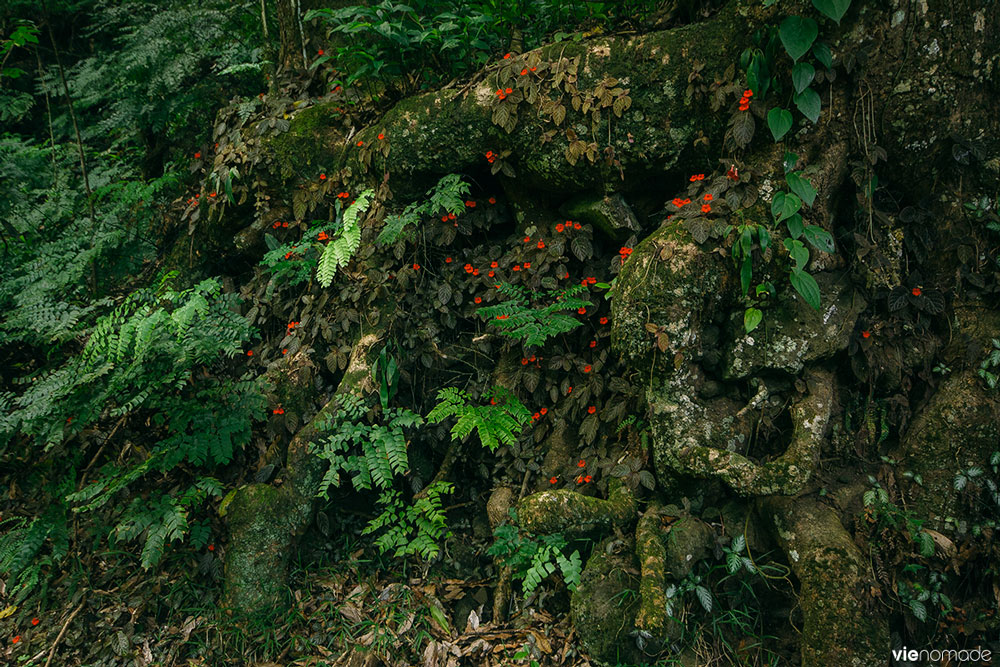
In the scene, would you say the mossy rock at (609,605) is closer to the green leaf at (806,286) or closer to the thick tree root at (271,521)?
the green leaf at (806,286)

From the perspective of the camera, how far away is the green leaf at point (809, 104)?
311cm

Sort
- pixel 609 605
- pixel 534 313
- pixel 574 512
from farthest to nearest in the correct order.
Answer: pixel 534 313 < pixel 574 512 < pixel 609 605

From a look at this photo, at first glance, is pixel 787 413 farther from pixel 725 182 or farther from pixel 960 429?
pixel 725 182

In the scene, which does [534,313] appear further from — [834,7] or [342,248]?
[834,7]

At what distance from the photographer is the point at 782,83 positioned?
3.30 metres

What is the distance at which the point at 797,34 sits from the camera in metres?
3.00

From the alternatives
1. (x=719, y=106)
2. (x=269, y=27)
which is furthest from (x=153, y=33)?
(x=719, y=106)

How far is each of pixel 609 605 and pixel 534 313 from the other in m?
1.78

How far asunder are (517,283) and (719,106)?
1728mm

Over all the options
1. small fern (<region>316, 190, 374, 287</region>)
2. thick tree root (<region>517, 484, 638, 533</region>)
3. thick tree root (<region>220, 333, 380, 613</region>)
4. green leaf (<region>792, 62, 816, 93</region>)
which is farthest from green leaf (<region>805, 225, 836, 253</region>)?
A: thick tree root (<region>220, 333, 380, 613</region>)

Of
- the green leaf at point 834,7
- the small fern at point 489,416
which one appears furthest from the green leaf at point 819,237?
the small fern at point 489,416

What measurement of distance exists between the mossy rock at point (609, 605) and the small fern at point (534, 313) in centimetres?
134

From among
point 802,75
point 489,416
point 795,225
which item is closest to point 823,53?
point 802,75

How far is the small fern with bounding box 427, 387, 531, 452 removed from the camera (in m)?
3.57
